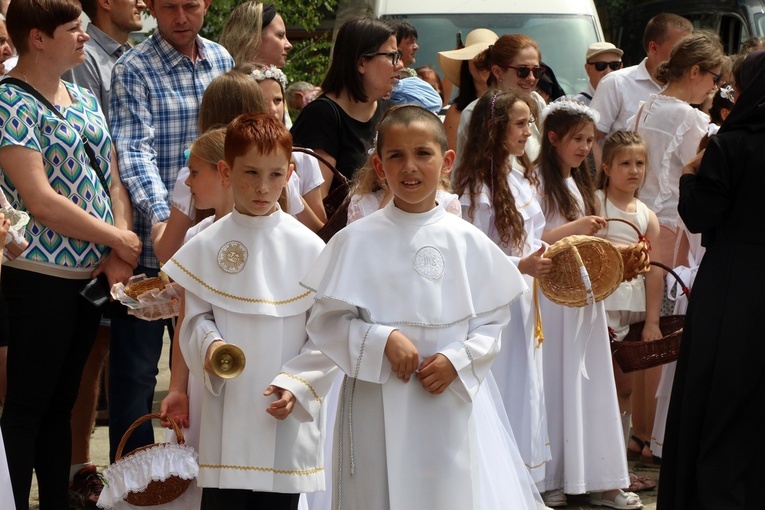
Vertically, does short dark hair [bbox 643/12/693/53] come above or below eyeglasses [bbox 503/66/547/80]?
above

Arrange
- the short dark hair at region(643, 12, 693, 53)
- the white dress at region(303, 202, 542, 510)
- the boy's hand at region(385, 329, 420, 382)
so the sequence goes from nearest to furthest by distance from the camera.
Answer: the boy's hand at region(385, 329, 420, 382)
the white dress at region(303, 202, 542, 510)
the short dark hair at region(643, 12, 693, 53)

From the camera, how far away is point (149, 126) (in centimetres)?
536

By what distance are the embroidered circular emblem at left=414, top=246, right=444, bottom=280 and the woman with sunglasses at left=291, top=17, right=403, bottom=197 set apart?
1.82 m

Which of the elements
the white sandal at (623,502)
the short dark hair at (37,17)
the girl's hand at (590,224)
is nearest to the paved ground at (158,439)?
the white sandal at (623,502)

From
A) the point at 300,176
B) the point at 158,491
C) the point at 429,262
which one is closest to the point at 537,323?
the point at 300,176

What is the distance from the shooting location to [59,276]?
4801 mm

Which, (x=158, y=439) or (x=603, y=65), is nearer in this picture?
(x=158, y=439)

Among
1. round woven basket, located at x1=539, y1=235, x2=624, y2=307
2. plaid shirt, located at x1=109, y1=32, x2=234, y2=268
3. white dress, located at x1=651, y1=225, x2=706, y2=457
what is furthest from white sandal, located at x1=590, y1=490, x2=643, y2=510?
plaid shirt, located at x1=109, y1=32, x2=234, y2=268

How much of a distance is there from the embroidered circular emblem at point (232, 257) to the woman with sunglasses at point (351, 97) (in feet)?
5.42

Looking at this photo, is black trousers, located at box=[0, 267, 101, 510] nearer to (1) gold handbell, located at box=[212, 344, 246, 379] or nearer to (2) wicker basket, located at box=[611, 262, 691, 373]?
(1) gold handbell, located at box=[212, 344, 246, 379]

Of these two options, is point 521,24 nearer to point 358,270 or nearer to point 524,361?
point 524,361

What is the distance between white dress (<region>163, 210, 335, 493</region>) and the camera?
3.89m

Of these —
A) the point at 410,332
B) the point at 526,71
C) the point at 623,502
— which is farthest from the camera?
the point at 526,71

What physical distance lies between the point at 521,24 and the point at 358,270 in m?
7.52
